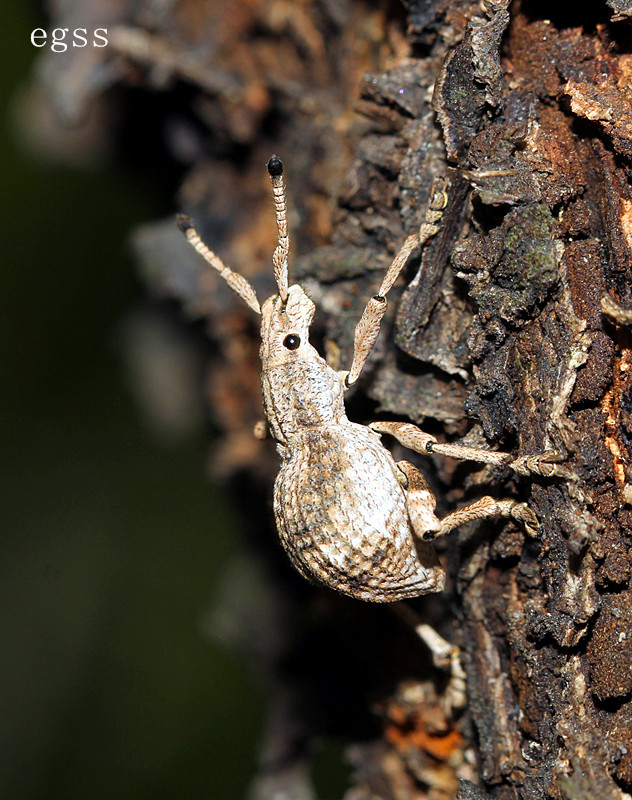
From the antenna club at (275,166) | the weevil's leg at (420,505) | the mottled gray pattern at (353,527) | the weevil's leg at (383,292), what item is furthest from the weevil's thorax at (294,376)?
the antenna club at (275,166)

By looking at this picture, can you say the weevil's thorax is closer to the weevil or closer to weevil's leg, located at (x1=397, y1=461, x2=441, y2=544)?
the weevil

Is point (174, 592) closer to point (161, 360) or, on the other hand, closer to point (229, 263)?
point (161, 360)

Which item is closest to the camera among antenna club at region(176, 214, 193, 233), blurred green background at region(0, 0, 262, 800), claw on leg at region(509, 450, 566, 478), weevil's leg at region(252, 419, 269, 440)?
claw on leg at region(509, 450, 566, 478)

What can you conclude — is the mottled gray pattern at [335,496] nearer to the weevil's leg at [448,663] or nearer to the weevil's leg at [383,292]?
the weevil's leg at [383,292]

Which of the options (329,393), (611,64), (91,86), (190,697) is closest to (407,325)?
(329,393)

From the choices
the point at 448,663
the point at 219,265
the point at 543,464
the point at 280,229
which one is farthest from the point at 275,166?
the point at 448,663

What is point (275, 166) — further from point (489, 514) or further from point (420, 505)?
point (489, 514)

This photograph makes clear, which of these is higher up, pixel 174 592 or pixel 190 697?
pixel 174 592

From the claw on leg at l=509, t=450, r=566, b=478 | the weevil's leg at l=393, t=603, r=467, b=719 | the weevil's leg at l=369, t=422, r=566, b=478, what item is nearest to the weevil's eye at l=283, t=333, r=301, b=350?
the weevil's leg at l=369, t=422, r=566, b=478
